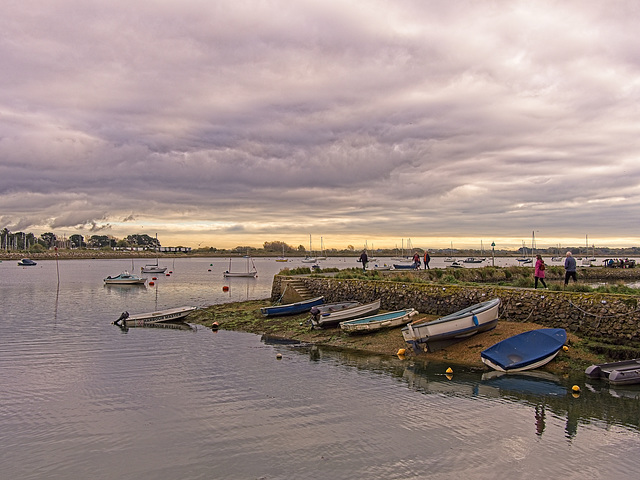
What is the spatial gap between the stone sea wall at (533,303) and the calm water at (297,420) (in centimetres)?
405

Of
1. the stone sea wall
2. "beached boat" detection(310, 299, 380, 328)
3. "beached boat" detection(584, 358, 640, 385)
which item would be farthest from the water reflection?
"beached boat" detection(310, 299, 380, 328)

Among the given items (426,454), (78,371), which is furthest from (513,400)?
(78,371)

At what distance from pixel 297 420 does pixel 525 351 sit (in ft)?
30.5

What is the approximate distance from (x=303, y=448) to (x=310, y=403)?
10.7 ft

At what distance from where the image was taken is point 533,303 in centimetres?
2239

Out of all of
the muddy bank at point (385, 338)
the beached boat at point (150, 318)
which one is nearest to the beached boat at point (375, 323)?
the muddy bank at point (385, 338)

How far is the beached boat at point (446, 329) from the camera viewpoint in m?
20.0

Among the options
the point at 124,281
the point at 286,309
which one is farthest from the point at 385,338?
the point at 124,281

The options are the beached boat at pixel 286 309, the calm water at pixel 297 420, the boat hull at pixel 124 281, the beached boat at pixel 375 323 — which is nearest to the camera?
the calm water at pixel 297 420

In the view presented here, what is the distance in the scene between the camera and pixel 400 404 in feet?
47.9

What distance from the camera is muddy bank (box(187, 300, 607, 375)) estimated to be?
18078 mm

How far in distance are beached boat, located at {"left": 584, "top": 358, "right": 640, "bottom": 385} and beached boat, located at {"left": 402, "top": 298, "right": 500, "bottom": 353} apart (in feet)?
14.8

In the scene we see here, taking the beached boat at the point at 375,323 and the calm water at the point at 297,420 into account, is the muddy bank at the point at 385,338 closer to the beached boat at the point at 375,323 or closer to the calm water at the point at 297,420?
the beached boat at the point at 375,323

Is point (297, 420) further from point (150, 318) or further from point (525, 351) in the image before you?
point (150, 318)
